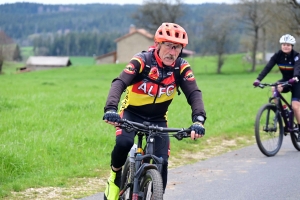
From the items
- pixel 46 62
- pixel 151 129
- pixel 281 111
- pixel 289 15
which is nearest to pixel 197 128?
pixel 151 129

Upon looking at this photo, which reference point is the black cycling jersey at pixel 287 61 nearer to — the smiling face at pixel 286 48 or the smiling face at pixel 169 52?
the smiling face at pixel 286 48

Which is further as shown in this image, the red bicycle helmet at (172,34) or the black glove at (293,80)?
the black glove at (293,80)

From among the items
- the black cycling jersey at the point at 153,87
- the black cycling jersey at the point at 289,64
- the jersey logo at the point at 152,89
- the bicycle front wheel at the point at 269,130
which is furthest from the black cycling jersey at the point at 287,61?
the jersey logo at the point at 152,89

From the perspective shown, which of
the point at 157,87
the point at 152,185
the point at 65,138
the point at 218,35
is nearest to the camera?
the point at 152,185

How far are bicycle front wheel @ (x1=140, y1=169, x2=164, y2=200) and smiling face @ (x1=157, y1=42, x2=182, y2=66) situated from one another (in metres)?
1.11

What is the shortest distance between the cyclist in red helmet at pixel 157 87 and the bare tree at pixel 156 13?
7033 cm

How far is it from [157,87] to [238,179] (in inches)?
122

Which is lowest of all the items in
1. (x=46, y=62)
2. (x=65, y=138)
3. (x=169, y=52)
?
(x=65, y=138)

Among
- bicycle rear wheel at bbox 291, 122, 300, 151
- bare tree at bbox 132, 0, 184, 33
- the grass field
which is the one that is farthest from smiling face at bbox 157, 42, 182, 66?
bare tree at bbox 132, 0, 184, 33

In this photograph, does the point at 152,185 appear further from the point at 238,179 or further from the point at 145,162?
the point at 238,179

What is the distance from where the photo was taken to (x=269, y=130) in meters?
9.85

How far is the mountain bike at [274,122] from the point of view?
977 cm

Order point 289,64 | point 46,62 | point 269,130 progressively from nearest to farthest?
point 269,130 < point 289,64 < point 46,62

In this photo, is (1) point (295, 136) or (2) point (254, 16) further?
(2) point (254, 16)
